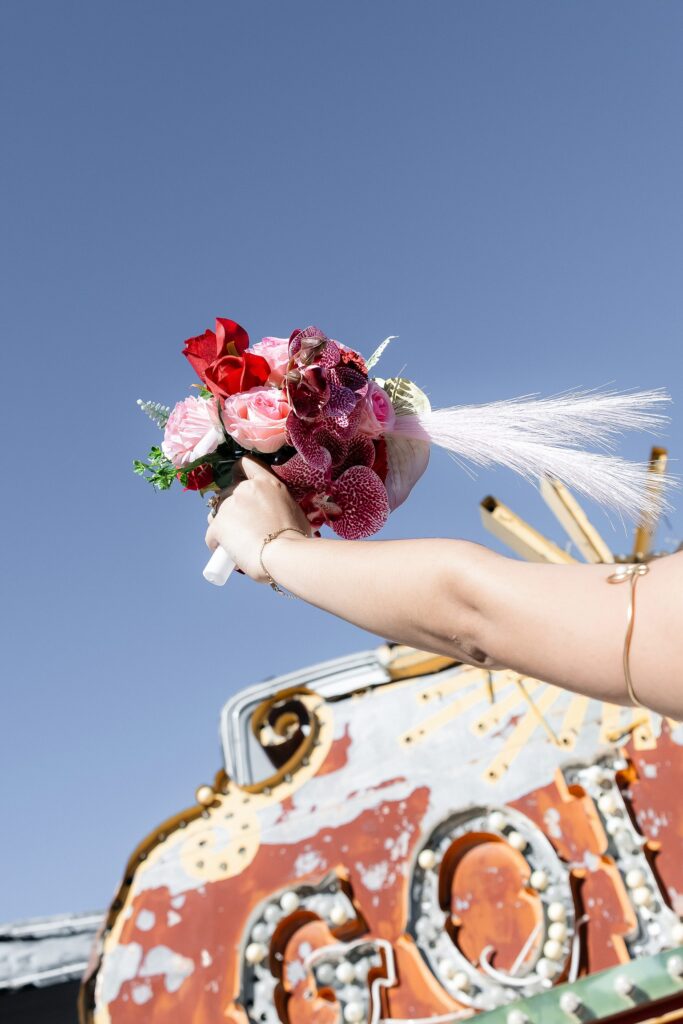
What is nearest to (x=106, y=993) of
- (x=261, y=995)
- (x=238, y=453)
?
(x=261, y=995)

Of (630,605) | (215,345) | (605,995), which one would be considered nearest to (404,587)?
(630,605)

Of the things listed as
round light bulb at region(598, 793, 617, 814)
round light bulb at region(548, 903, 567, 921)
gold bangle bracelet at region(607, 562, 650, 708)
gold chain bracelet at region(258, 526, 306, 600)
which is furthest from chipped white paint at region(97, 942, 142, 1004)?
gold bangle bracelet at region(607, 562, 650, 708)

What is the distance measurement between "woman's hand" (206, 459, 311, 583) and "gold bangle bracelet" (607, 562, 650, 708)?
0.67 meters

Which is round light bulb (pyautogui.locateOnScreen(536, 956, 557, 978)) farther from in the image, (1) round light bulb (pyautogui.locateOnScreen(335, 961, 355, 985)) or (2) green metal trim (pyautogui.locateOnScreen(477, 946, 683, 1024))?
(1) round light bulb (pyautogui.locateOnScreen(335, 961, 355, 985))

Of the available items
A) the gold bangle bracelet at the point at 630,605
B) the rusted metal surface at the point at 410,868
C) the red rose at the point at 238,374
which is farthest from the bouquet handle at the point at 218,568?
the rusted metal surface at the point at 410,868

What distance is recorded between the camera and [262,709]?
17.6 ft

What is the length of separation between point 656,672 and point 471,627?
246 millimetres

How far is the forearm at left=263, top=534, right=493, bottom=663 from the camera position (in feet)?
4.11

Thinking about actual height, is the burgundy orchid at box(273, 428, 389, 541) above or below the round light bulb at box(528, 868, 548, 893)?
above

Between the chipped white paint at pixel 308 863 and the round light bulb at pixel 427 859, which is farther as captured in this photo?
the chipped white paint at pixel 308 863

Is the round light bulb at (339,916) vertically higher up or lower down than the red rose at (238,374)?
lower down

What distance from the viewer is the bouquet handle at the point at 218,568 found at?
76.8 inches

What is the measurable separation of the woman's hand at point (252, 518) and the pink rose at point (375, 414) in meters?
0.28

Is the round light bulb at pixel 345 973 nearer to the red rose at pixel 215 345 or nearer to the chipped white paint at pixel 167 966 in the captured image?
the chipped white paint at pixel 167 966
